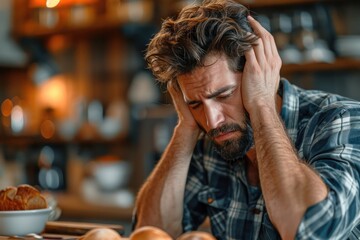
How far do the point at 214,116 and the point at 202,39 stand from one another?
194 millimetres

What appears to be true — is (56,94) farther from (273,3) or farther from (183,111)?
(183,111)

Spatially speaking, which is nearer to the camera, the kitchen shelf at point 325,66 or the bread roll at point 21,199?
the bread roll at point 21,199

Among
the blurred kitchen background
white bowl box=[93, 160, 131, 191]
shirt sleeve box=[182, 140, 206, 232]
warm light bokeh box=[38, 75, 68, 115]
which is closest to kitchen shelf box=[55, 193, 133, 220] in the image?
the blurred kitchen background

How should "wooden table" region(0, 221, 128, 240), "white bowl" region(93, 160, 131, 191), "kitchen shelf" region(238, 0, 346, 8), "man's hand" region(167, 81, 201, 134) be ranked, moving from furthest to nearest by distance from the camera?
"white bowl" region(93, 160, 131, 191), "kitchen shelf" region(238, 0, 346, 8), "man's hand" region(167, 81, 201, 134), "wooden table" region(0, 221, 128, 240)

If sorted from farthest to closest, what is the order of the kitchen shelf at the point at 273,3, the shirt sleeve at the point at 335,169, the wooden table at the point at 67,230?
1. the kitchen shelf at the point at 273,3
2. the wooden table at the point at 67,230
3. the shirt sleeve at the point at 335,169

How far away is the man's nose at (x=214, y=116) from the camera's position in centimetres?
160

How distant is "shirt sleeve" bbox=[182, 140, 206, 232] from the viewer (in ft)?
6.21

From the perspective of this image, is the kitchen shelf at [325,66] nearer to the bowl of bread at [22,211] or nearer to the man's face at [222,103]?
the man's face at [222,103]

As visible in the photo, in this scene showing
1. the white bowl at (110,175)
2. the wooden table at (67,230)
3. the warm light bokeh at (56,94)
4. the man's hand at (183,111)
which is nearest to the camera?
the wooden table at (67,230)

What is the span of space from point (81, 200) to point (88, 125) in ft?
1.72

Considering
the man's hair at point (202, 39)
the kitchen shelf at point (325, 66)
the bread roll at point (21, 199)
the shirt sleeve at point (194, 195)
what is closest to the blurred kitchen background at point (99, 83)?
the kitchen shelf at point (325, 66)

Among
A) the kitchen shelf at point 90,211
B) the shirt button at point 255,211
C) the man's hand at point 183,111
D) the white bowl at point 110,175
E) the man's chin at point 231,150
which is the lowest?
the kitchen shelf at point 90,211

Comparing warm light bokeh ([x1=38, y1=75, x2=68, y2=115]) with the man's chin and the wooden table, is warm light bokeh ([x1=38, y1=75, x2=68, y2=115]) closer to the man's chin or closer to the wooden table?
the wooden table

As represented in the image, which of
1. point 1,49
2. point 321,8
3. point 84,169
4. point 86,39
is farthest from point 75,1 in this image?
point 321,8
